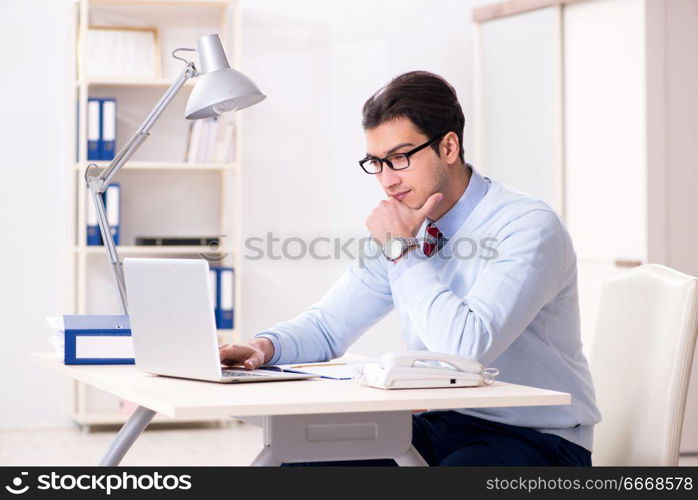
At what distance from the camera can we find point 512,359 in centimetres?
187

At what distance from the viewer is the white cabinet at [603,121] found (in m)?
4.08

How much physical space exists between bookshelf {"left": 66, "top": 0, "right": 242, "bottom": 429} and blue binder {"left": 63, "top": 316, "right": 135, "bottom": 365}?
264cm

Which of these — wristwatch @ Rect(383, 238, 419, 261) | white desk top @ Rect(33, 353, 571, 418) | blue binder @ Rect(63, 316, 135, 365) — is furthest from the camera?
blue binder @ Rect(63, 316, 135, 365)

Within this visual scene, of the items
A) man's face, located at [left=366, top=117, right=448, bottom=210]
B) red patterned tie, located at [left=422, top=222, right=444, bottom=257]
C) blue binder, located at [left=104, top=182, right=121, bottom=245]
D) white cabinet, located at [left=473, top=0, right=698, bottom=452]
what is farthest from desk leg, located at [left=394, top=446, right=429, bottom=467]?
blue binder, located at [left=104, top=182, right=121, bottom=245]

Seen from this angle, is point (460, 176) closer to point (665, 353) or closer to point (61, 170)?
point (665, 353)

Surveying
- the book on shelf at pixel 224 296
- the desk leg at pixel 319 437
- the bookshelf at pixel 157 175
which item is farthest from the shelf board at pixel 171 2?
the desk leg at pixel 319 437

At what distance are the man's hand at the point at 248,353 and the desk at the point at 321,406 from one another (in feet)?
0.67

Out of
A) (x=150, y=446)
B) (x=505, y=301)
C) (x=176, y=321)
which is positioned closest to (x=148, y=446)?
(x=150, y=446)

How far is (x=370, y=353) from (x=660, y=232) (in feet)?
5.72

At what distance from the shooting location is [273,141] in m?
5.09

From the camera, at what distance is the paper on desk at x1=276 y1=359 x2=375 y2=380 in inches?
71.5

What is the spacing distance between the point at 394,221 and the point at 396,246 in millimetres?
49
